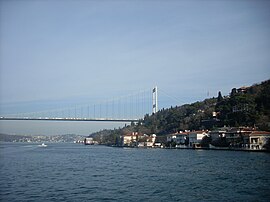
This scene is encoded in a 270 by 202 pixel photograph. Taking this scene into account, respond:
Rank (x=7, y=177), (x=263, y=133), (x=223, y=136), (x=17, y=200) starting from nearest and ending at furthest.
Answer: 1. (x=17, y=200)
2. (x=7, y=177)
3. (x=263, y=133)
4. (x=223, y=136)

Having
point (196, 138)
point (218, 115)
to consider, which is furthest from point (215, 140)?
point (218, 115)

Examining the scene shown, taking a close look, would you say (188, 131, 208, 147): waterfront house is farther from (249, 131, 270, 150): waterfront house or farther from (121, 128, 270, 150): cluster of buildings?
(249, 131, 270, 150): waterfront house

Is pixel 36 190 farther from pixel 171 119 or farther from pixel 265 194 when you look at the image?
pixel 171 119

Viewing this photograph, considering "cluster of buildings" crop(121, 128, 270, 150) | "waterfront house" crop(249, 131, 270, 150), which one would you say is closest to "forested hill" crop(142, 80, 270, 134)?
"cluster of buildings" crop(121, 128, 270, 150)

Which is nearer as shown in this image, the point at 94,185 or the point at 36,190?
the point at 36,190

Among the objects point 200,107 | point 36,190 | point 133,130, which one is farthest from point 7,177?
point 133,130

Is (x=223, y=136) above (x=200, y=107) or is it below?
below

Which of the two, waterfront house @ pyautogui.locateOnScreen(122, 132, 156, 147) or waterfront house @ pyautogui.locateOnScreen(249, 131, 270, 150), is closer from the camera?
waterfront house @ pyautogui.locateOnScreen(249, 131, 270, 150)

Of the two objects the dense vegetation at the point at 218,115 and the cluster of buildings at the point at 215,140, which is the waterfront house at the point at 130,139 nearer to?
the cluster of buildings at the point at 215,140
